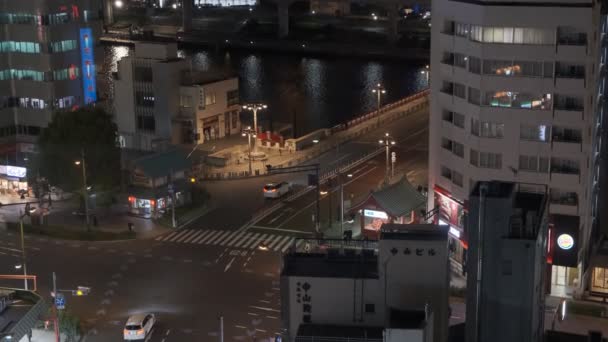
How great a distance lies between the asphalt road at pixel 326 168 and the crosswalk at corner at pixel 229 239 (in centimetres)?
111

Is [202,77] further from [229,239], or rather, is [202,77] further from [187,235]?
[229,239]

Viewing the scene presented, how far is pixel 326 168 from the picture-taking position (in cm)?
6397

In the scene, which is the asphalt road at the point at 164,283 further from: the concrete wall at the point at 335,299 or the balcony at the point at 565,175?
the balcony at the point at 565,175

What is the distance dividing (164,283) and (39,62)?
29.3 m

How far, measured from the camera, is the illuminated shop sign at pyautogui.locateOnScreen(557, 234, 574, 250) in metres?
42.1

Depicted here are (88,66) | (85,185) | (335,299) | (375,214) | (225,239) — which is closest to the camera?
(335,299)

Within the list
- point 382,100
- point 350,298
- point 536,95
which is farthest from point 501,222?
point 382,100

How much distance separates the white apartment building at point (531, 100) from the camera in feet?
137

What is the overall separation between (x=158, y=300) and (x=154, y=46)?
33.1 meters

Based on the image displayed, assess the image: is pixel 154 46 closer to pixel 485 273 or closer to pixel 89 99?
pixel 89 99

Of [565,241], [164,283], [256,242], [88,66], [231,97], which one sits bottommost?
[164,283]

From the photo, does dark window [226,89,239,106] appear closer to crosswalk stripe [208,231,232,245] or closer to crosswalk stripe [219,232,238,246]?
crosswalk stripe [208,231,232,245]

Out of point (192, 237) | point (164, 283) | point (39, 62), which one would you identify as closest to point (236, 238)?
point (192, 237)

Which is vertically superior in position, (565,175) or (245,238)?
(565,175)
